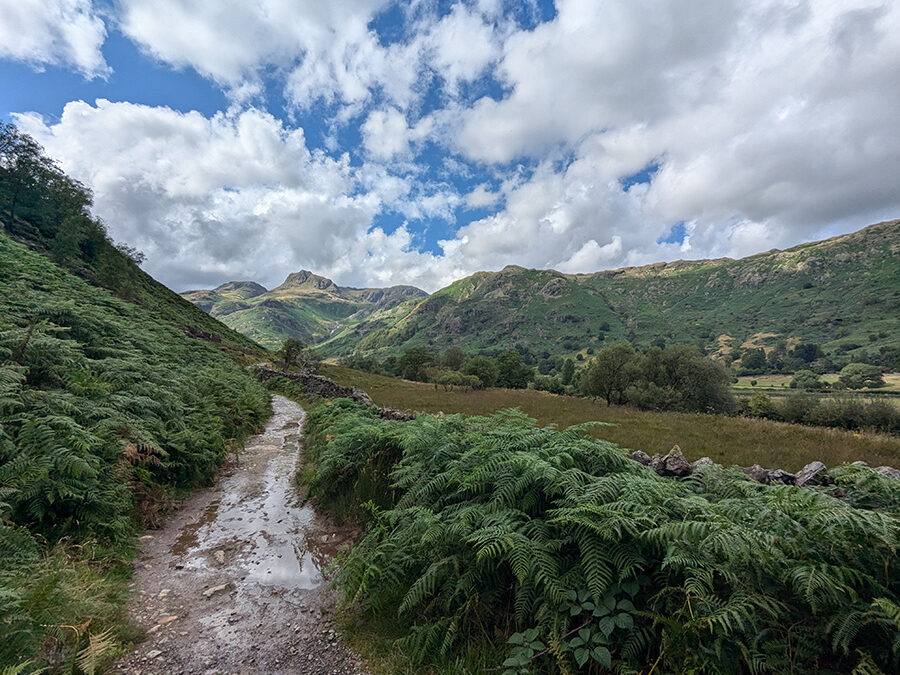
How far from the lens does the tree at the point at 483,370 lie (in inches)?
2598

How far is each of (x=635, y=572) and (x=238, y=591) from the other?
550 cm

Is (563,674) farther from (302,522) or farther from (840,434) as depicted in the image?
(840,434)

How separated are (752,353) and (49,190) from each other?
199m

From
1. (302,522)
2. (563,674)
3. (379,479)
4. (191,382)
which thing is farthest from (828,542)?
(191,382)

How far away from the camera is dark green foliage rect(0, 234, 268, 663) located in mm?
3797

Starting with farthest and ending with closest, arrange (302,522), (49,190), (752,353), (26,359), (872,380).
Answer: (752,353) < (872,380) < (49,190) < (26,359) < (302,522)

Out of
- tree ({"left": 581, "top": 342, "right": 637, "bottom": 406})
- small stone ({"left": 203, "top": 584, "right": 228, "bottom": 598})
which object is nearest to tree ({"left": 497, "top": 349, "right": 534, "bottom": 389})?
tree ({"left": 581, "top": 342, "right": 637, "bottom": 406})

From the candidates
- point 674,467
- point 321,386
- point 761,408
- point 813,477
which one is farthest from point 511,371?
point 813,477

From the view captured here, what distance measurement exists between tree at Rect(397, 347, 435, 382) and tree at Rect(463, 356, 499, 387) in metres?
12.9

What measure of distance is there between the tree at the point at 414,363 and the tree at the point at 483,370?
12.9 meters

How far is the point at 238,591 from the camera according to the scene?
5.31 metres

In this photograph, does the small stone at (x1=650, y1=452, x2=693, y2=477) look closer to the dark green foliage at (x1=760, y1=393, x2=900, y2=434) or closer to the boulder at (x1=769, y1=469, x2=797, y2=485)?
the boulder at (x1=769, y1=469, x2=797, y2=485)

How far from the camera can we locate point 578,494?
432 cm

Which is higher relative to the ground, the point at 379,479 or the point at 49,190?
the point at 49,190
